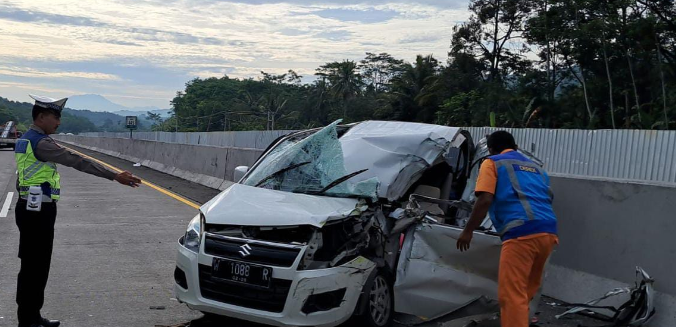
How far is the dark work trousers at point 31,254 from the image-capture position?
5301mm

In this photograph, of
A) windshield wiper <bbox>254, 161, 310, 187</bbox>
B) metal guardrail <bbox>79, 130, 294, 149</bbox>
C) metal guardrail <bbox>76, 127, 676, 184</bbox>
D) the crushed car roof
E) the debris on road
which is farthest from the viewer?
metal guardrail <bbox>79, 130, 294, 149</bbox>

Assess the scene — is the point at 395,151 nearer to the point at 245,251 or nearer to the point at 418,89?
the point at 245,251

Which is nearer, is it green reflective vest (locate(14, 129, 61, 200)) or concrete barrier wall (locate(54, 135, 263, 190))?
green reflective vest (locate(14, 129, 61, 200))

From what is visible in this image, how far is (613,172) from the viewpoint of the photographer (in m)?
12.9

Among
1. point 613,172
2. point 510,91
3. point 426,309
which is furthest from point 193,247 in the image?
point 510,91

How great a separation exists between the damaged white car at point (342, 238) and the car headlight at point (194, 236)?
1 centimetres

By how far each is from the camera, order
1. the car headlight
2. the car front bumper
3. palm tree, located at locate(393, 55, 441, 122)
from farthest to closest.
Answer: palm tree, located at locate(393, 55, 441, 122) < the car headlight < the car front bumper

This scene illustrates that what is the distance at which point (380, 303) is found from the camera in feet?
17.8

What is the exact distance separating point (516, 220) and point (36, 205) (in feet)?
11.4

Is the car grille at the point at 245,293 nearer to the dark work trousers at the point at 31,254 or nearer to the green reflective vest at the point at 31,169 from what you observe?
the dark work trousers at the point at 31,254

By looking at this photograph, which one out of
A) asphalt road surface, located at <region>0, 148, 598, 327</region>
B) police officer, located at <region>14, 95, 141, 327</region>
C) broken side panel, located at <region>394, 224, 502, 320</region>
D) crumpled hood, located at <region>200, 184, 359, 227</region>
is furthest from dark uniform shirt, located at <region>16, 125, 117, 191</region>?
broken side panel, located at <region>394, 224, 502, 320</region>

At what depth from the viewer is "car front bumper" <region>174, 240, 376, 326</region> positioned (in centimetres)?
492

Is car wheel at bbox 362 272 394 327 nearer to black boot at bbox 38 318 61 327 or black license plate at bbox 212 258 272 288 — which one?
black license plate at bbox 212 258 272 288

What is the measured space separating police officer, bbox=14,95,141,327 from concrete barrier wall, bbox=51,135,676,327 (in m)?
4.24
